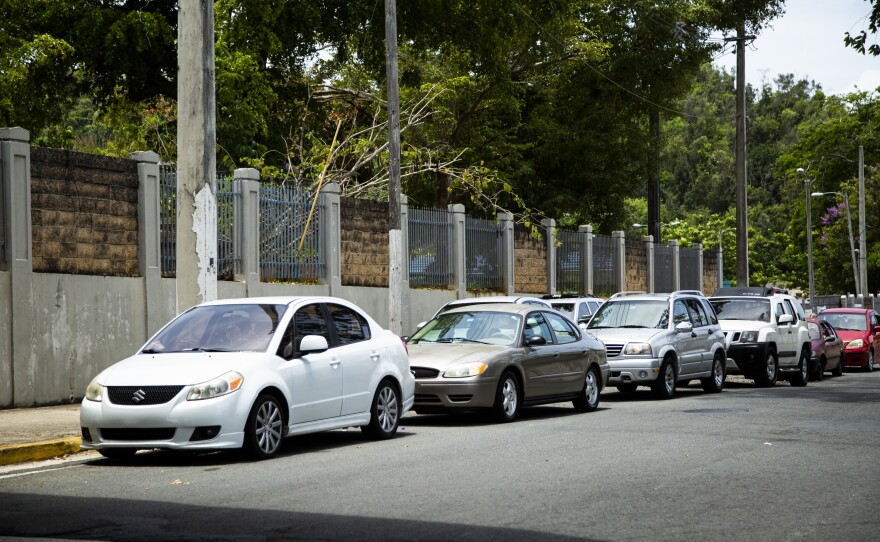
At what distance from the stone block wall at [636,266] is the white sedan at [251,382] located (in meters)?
26.8

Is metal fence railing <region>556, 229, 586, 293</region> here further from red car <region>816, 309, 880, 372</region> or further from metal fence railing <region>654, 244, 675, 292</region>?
red car <region>816, 309, 880, 372</region>

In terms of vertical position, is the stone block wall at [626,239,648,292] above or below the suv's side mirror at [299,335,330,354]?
above

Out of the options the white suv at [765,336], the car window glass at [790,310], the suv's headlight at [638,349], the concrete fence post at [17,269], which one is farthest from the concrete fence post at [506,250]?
the concrete fence post at [17,269]

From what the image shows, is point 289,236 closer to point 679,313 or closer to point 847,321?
point 679,313

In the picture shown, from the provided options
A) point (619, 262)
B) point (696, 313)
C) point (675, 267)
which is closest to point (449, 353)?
point (696, 313)

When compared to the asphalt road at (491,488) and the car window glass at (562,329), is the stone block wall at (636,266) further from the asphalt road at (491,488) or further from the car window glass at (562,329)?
the asphalt road at (491,488)

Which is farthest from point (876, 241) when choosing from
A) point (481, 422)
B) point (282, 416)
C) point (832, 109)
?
point (282, 416)

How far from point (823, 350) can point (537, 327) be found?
12884 millimetres

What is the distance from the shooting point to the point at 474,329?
52.5 feet

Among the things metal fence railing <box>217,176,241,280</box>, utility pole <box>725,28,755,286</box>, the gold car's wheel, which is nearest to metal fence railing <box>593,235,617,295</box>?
utility pole <box>725,28,755,286</box>

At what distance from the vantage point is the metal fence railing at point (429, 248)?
27.0 meters

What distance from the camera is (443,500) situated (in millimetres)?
8656

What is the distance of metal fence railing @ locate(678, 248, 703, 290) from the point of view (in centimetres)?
4462

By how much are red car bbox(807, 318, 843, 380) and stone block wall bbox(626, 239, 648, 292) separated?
11.0 meters
